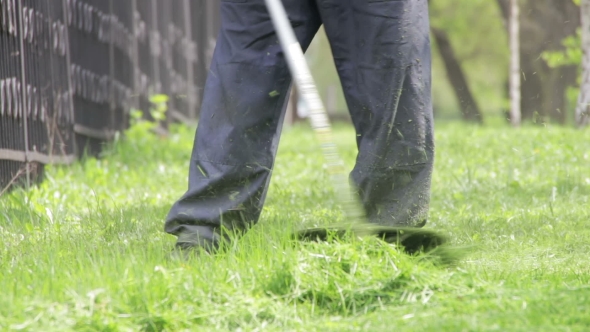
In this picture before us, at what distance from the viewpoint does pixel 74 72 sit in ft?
21.4

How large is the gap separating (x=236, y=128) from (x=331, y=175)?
1.71 ft

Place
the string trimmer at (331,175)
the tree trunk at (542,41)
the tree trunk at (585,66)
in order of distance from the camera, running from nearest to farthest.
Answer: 1. the string trimmer at (331,175)
2. the tree trunk at (585,66)
3. the tree trunk at (542,41)

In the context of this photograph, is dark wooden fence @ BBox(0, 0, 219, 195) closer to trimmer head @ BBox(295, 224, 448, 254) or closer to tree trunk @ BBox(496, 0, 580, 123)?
trimmer head @ BBox(295, 224, 448, 254)

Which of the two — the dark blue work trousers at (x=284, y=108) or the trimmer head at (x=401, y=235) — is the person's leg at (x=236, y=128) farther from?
→ the trimmer head at (x=401, y=235)

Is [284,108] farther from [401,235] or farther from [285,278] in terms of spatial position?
[285,278]

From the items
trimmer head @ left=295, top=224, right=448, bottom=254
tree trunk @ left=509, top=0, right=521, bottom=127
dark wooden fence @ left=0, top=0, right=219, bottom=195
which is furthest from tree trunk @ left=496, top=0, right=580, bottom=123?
trimmer head @ left=295, top=224, right=448, bottom=254

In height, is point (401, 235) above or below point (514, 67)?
Result: above

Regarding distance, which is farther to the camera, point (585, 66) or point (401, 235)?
point (585, 66)

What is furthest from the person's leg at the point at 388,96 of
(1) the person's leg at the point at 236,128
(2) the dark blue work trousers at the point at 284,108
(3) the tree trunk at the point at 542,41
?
(3) the tree trunk at the point at 542,41

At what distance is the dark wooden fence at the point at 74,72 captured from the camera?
16.0 ft

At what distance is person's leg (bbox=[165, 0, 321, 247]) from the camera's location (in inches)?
127

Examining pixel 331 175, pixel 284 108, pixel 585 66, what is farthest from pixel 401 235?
pixel 585 66

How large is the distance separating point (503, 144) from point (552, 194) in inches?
113

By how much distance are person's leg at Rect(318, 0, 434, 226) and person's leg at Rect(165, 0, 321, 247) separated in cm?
24
